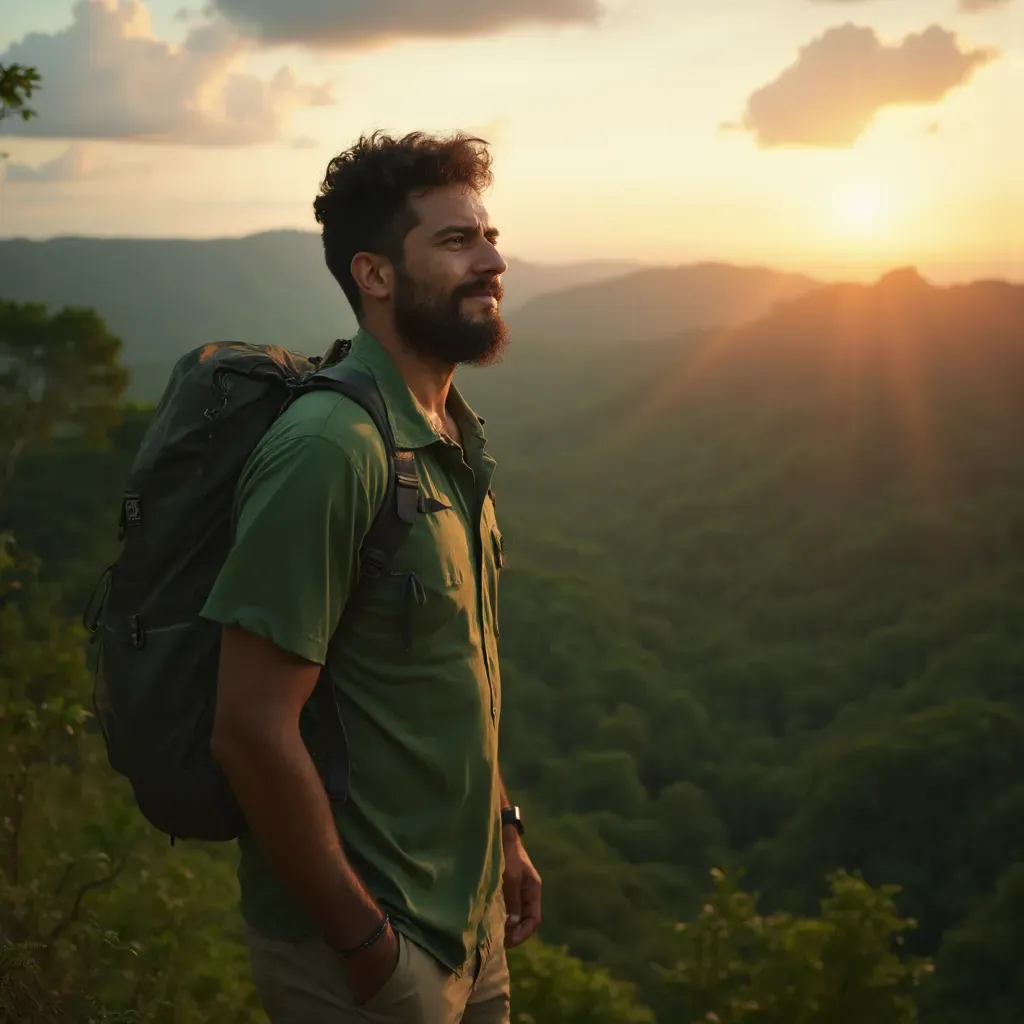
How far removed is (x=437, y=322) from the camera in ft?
7.29

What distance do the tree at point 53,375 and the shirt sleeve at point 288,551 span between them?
1370 inches

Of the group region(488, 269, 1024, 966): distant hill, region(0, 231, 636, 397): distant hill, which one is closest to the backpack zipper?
region(488, 269, 1024, 966): distant hill

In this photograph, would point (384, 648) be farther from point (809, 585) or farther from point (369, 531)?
point (809, 585)

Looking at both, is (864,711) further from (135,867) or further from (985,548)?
(135,867)

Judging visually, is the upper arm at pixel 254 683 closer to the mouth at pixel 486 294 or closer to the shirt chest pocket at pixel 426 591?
the shirt chest pocket at pixel 426 591

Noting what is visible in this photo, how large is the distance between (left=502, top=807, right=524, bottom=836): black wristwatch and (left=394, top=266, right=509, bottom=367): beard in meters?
1.03

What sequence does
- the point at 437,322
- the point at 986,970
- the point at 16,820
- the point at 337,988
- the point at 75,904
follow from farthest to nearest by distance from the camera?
the point at 986,970
the point at 16,820
the point at 75,904
the point at 437,322
the point at 337,988

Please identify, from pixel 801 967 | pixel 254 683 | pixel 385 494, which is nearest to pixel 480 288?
pixel 385 494

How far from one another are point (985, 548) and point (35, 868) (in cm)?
6586

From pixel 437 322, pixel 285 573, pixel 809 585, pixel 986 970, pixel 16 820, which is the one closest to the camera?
pixel 285 573

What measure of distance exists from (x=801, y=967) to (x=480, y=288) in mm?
8441

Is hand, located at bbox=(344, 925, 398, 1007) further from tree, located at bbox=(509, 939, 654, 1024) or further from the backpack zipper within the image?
tree, located at bbox=(509, 939, 654, 1024)

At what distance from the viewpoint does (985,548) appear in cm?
6600

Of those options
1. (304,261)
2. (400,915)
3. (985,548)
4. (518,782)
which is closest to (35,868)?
(400,915)
